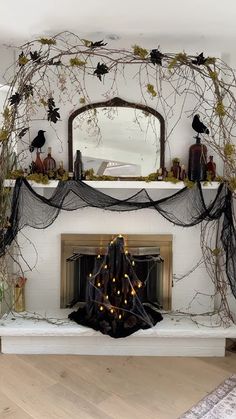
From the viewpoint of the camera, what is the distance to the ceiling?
6.51 ft

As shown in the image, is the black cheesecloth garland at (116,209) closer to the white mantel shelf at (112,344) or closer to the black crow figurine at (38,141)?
the white mantel shelf at (112,344)

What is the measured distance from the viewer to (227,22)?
2.18 metres

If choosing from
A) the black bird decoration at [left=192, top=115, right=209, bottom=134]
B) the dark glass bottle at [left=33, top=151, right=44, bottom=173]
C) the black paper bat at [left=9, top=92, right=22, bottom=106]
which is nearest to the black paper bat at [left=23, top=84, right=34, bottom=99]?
the black paper bat at [left=9, top=92, right=22, bottom=106]

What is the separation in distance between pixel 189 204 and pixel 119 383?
1.30 m

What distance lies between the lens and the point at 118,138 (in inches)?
102

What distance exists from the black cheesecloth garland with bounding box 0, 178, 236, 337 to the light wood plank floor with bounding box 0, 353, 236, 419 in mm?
268

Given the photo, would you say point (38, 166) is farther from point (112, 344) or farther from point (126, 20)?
point (112, 344)

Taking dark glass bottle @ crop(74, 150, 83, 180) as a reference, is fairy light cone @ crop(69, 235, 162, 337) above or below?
below

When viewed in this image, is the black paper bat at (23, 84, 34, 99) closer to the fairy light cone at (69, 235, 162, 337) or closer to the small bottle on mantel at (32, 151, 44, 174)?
the small bottle on mantel at (32, 151, 44, 174)

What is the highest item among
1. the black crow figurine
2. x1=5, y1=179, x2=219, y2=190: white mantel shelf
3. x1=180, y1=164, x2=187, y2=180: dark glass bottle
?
the black crow figurine

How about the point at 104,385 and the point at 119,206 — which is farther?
the point at 119,206

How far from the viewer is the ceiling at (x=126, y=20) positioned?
1.99 m

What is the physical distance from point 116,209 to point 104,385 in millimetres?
1168

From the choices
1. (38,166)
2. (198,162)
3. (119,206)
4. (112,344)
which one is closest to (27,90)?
(38,166)
